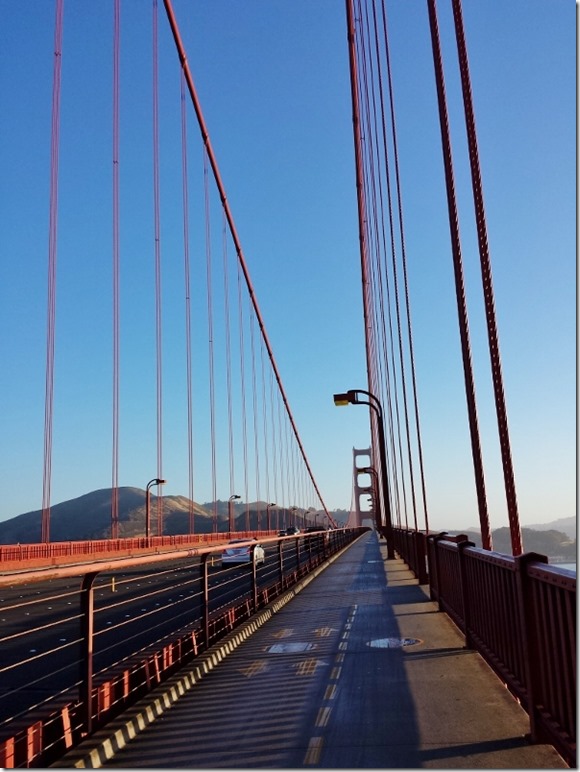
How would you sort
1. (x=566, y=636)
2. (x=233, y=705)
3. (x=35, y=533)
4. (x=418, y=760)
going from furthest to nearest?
1. (x=35, y=533)
2. (x=233, y=705)
3. (x=418, y=760)
4. (x=566, y=636)

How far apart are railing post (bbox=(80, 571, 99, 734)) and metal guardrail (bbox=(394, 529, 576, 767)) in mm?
2552

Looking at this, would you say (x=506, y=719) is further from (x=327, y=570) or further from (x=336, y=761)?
(x=327, y=570)

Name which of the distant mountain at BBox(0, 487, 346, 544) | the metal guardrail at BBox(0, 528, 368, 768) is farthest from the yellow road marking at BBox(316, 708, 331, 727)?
the distant mountain at BBox(0, 487, 346, 544)

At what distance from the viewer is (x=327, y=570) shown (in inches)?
711

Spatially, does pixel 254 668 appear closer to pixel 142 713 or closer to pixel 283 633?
pixel 142 713

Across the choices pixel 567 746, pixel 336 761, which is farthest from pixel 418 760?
pixel 567 746

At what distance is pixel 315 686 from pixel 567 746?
7.86 ft

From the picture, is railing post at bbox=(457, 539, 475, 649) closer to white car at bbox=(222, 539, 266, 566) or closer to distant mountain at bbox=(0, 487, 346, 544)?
white car at bbox=(222, 539, 266, 566)

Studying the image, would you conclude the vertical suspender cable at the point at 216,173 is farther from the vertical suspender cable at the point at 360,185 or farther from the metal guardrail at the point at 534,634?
the metal guardrail at the point at 534,634

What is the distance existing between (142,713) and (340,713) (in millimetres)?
1317

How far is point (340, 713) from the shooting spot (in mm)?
4395

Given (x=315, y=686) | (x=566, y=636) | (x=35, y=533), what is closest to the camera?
(x=566, y=636)

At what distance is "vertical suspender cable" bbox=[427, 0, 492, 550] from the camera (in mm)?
7445

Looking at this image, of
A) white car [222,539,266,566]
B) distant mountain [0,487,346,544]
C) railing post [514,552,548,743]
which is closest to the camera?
railing post [514,552,548,743]
